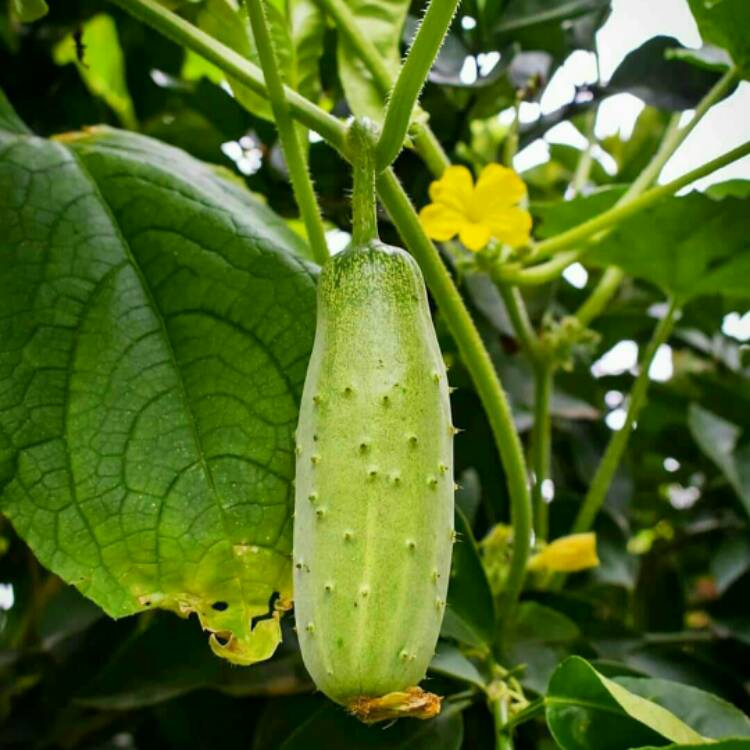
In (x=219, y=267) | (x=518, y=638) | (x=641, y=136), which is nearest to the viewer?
(x=219, y=267)

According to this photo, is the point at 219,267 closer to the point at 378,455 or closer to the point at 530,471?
the point at 378,455

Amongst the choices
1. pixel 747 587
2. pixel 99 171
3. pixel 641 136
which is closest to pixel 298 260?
pixel 99 171

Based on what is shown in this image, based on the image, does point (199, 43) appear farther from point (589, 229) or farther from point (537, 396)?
point (537, 396)

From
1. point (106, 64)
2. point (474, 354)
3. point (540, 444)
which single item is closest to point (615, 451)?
point (540, 444)

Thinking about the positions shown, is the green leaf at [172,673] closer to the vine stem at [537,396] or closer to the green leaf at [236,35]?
the vine stem at [537,396]

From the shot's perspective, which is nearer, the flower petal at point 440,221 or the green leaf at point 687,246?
the flower petal at point 440,221

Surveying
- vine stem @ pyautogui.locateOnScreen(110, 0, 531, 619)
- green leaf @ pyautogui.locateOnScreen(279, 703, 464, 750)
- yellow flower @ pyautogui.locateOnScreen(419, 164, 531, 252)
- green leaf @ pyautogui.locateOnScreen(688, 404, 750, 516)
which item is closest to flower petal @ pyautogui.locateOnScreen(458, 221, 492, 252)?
yellow flower @ pyautogui.locateOnScreen(419, 164, 531, 252)

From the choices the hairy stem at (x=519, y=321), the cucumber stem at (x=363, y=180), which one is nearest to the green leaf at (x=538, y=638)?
the hairy stem at (x=519, y=321)
